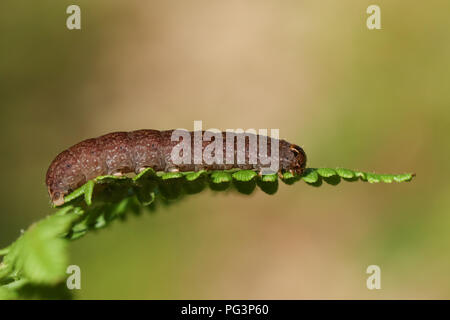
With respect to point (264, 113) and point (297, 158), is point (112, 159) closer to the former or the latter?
point (297, 158)

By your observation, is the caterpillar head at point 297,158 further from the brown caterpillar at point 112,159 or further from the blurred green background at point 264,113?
the blurred green background at point 264,113

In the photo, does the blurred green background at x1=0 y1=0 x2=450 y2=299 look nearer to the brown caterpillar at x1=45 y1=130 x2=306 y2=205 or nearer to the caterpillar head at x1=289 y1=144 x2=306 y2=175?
the brown caterpillar at x1=45 y1=130 x2=306 y2=205

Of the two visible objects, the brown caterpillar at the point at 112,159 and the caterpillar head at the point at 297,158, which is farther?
the caterpillar head at the point at 297,158

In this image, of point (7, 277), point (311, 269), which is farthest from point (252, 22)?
point (7, 277)

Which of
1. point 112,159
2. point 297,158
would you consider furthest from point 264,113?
point 112,159

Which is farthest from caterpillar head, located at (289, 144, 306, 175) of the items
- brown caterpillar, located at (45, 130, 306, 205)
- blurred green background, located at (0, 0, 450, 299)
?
blurred green background, located at (0, 0, 450, 299)

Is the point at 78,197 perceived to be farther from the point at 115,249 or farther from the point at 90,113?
the point at 90,113

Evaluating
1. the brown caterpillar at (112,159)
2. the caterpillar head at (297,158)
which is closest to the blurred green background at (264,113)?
the brown caterpillar at (112,159)

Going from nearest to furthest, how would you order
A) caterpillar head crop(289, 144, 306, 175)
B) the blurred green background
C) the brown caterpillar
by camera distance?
the brown caterpillar < caterpillar head crop(289, 144, 306, 175) < the blurred green background
